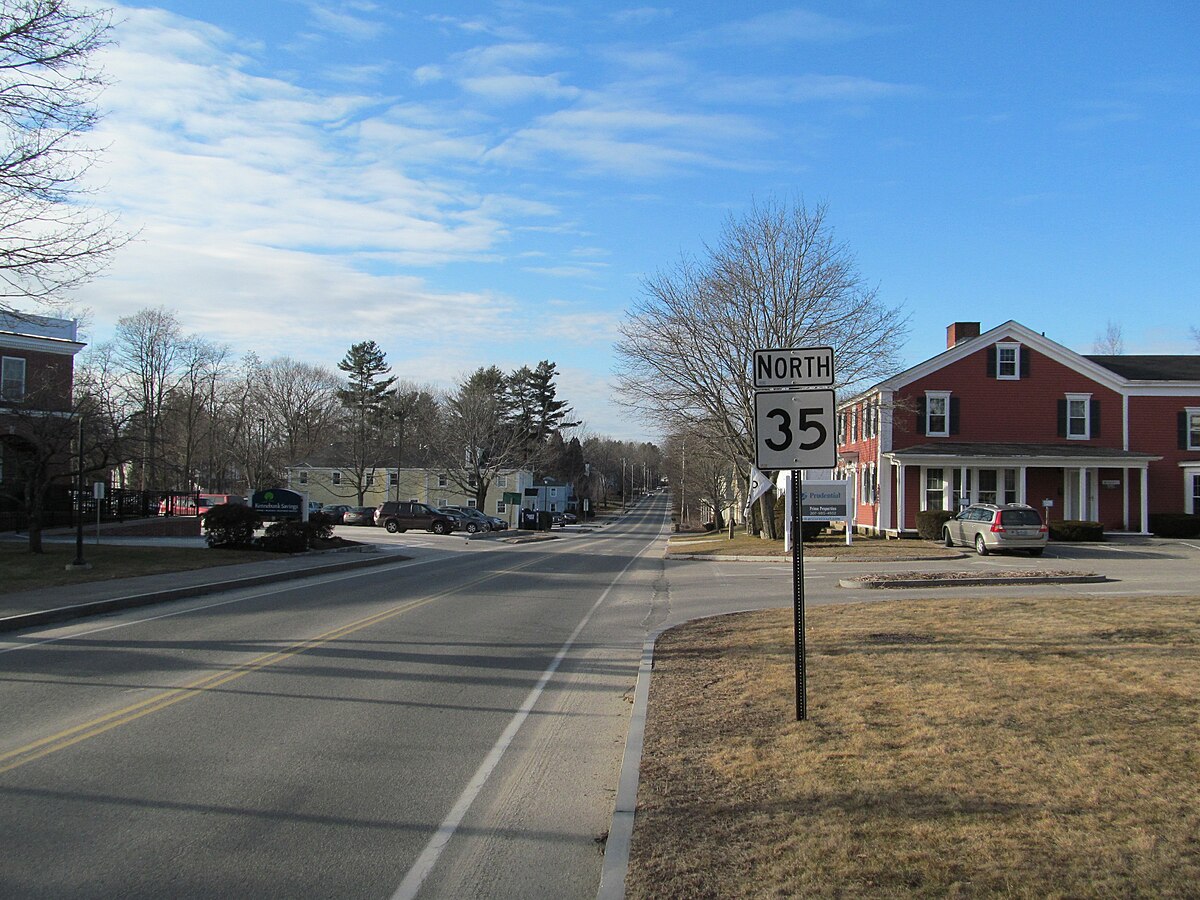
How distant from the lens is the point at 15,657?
10297 millimetres

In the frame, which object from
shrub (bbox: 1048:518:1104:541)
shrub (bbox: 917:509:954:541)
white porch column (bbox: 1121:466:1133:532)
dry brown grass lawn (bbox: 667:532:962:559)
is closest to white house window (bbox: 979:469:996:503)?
shrub (bbox: 917:509:954:541)

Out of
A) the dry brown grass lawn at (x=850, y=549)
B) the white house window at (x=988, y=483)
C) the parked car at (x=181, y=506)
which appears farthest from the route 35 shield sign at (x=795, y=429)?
the parked car at (x=181, y=506)

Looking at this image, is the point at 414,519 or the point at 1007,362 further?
the point at 414,519

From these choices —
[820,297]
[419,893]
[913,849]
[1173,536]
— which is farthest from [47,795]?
[1173,536]

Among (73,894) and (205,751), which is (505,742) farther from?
(73,894)

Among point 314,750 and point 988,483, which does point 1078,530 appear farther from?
point 314,750

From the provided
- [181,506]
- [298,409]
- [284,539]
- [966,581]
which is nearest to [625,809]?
[966,581]

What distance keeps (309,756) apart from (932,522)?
3158cm

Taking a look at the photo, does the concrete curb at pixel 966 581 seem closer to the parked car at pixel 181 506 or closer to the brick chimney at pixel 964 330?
the brick chimney at pixel 964 330

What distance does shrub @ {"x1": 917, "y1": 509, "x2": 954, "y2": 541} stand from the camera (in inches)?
1350

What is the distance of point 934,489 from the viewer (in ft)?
123

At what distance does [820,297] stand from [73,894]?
32.3m

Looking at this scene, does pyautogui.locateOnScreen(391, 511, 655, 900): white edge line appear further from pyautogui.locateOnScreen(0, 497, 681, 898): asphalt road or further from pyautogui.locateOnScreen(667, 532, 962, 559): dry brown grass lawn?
pyautogui.locateOnScreen(667, 532, 962, 559): dry brown grass lawn

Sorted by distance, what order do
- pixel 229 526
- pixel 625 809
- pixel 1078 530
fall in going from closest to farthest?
pixel 625 809
pixel 229 526
pixel 1078 530
